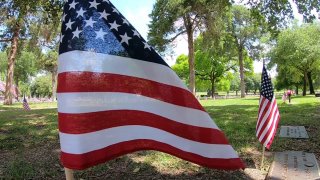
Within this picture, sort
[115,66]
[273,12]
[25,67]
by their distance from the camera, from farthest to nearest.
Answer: [25,67] → [273,12] → [115,66]

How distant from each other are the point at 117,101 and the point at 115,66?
275mm

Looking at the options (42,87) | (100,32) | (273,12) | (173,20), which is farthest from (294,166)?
→ (42,87)

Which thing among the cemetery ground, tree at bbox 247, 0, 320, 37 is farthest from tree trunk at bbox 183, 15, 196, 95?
the cemetery ground

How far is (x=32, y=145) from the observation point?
27.4 ft

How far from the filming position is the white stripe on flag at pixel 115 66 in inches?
116

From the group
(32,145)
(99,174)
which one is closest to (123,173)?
(99,174)

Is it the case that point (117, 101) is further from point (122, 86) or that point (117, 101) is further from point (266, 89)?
point (266, 89)

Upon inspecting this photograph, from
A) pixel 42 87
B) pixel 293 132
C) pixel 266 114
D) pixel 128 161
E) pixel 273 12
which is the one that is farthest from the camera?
pixel 42 87

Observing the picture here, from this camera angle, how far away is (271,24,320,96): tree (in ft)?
160

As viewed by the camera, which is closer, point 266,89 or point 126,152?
point 126,152

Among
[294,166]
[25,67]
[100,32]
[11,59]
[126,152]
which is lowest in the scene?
[294,166]

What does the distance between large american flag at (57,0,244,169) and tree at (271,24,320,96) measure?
4752 cm

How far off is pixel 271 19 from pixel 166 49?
24.0 metres

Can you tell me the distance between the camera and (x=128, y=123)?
3098 millimetres
